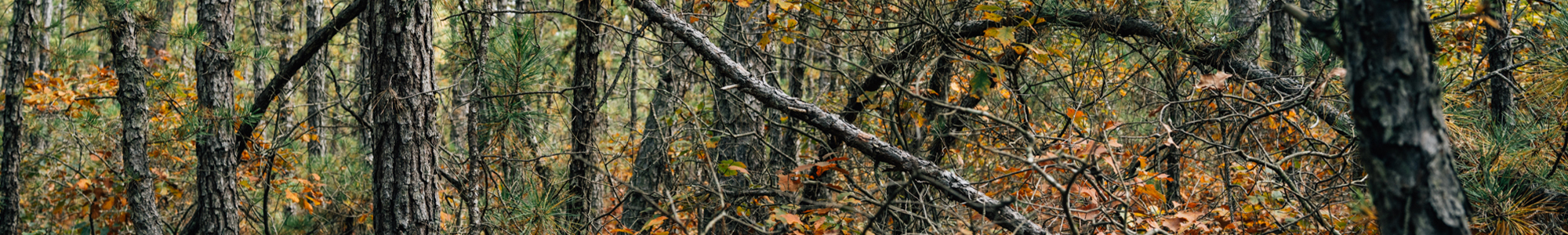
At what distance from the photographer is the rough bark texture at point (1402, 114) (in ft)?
3.89

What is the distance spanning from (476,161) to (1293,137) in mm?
5029

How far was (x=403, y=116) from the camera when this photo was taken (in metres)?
3.12

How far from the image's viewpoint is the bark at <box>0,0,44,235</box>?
5570 millimetres

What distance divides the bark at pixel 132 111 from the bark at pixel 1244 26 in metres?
6.06

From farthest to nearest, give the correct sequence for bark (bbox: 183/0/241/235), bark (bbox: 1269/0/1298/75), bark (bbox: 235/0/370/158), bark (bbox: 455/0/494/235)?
bark (bbox: 183/0/241/235) → bark (bbox: 235/0/370/158) → bark (bbox: 1269/0/1298/75) → bark (bbox: 455/0/494/235)

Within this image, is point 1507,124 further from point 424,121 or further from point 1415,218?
point 424,121

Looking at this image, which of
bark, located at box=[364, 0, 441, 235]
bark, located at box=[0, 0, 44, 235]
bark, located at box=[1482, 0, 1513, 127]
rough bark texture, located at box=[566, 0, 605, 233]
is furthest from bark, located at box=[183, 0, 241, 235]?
bark, located at box=[1482, 0, 1513, 127]

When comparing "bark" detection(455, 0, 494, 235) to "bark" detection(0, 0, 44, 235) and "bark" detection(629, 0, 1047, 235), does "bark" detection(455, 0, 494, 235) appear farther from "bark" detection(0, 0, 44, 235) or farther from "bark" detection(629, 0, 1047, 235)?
"bark" detection(0, 0, 44, 235)

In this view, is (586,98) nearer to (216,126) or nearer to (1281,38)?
(216,126)

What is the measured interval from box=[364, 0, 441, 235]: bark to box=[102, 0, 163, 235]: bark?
263 cm

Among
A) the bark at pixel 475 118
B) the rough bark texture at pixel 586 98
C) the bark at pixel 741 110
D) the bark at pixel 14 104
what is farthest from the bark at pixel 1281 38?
the bark at pixel 14 104

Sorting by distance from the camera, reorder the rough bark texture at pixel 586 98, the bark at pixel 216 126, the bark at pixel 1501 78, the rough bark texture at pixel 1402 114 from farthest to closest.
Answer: the bark at pixel 216 126 < the rough bark texture at pixel 586 98 < the bark at pixel 1501 78 < the rough bark texture at pixel 1402 114

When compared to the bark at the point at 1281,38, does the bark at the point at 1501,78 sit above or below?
below

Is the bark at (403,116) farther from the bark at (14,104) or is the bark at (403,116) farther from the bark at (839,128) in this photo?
the bark at (14,104)
